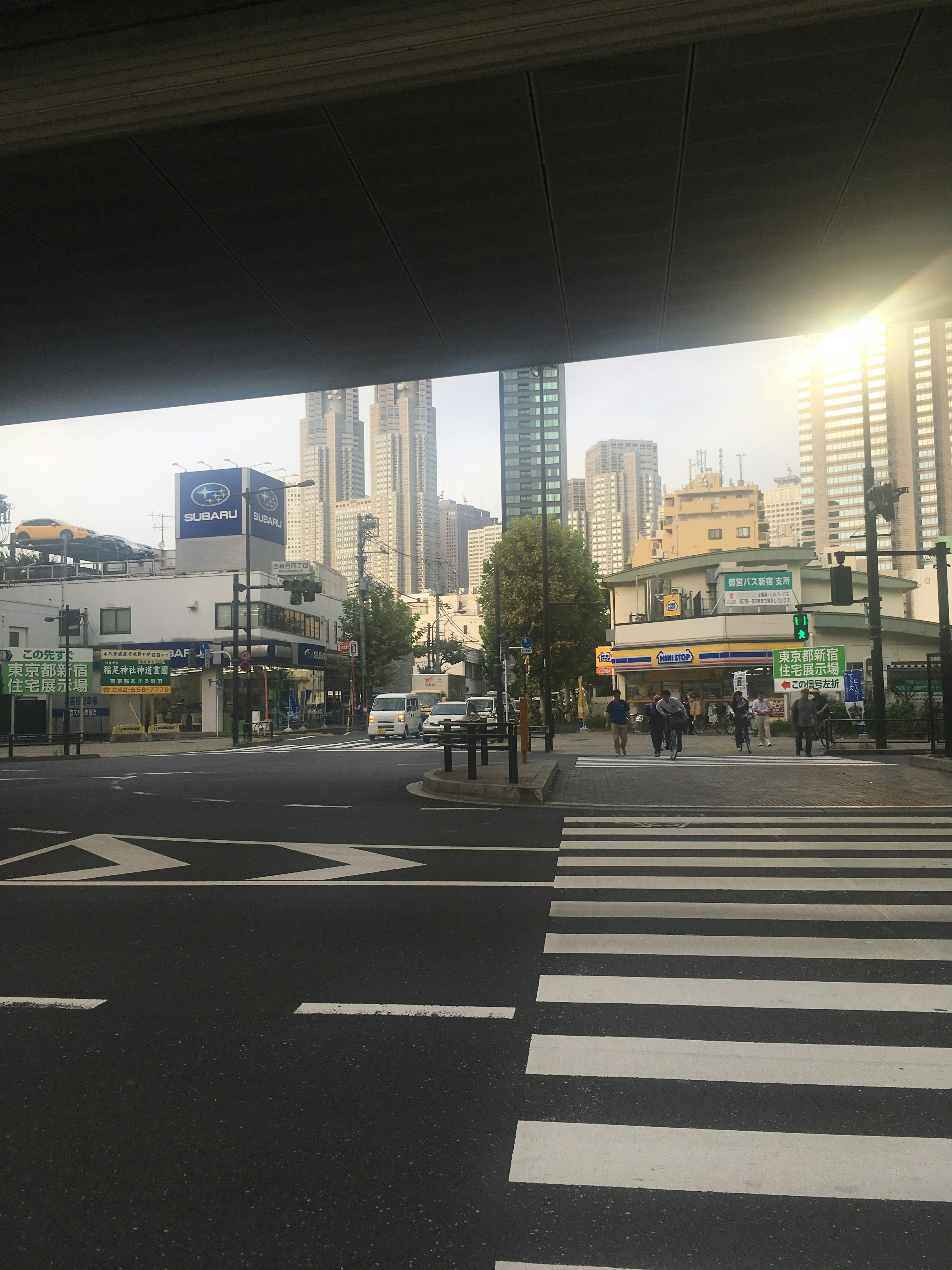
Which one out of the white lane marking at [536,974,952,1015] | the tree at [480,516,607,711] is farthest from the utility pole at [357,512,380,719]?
the white lane marking at [536,974,952,1015]

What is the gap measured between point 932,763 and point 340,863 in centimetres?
1337

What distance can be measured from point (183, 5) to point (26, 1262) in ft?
31.5

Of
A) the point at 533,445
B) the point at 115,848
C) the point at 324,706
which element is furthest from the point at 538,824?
the point at 533,445

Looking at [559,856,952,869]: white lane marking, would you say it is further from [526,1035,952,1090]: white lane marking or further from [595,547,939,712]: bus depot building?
[595,547,939,712]: bus depot building

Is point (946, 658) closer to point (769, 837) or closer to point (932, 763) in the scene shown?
point (932, 763)

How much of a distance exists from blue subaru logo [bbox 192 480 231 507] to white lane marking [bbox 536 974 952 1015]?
177 feet

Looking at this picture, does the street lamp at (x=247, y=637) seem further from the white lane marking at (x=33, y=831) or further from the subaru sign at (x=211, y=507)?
the white lane marking at (x=33, y=831)

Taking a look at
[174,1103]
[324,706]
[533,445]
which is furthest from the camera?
[533,445]

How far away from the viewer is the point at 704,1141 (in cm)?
323

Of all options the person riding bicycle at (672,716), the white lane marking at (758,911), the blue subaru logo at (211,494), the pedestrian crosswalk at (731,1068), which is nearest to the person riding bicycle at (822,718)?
the person riding bicycle at (672,716)

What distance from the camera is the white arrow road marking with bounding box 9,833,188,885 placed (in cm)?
847

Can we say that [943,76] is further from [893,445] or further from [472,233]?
[893,445]

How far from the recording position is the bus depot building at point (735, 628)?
145ft

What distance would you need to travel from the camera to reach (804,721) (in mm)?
23812
